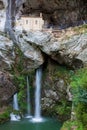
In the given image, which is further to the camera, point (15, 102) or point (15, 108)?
point (15, 102)

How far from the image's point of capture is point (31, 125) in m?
28.1

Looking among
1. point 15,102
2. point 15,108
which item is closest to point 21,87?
point 15,102

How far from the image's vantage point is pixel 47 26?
3447 centimetres

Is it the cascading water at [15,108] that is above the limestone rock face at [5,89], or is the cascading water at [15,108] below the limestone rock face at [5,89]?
below

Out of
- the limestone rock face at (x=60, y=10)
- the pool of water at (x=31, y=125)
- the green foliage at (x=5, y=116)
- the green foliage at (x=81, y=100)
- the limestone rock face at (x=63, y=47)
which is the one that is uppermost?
the limestone rock face at (x=60, y=10)

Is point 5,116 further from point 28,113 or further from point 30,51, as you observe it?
point 30,51

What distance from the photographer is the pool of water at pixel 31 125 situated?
90.2 feet

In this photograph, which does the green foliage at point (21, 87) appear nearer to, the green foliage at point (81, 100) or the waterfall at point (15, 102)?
the waterfall at point (15, 102)

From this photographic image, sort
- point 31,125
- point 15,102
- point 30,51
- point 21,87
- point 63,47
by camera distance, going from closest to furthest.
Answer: point 31,125, point 63,47, point 30,51, point 15,102, point 21,87

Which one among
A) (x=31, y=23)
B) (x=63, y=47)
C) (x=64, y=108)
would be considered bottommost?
(x=64, y=108)

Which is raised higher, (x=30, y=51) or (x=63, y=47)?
(x=63, y=47)

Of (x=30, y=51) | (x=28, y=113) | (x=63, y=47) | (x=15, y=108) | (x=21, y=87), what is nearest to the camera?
(x=63, y=47)

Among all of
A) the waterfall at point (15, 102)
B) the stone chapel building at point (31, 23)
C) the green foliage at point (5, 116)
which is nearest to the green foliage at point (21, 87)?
the waterfall at point (15, 102)

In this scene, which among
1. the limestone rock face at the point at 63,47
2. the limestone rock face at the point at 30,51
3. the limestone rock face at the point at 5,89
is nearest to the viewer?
the limestone rock face at the point at 63,47
